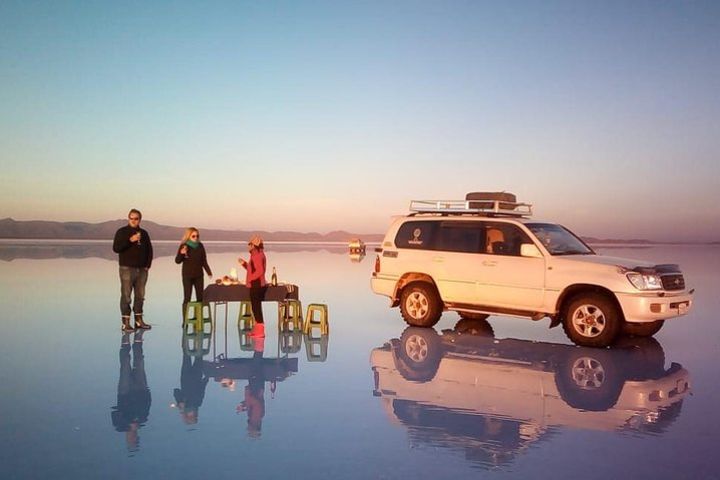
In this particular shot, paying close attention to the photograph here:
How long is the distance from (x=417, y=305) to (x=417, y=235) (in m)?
1.49

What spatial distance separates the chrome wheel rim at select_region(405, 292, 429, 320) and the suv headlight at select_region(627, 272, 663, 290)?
4.13 metres

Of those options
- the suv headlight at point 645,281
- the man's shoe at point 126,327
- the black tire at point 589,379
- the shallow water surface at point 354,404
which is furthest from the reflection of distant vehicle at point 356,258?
the black tire at point 589,379

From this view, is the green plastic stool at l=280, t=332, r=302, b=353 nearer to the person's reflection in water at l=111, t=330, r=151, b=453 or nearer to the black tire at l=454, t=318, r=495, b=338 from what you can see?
the person's reflection in water at l=111, t=330, r=151, b=453

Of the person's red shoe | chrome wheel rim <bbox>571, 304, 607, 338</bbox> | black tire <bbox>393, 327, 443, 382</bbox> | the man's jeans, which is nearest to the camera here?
black tire <bbox>393, 327, 443, 382</bbox>

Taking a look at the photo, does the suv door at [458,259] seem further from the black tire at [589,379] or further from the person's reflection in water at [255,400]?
the person's reflection in water at [255,400]

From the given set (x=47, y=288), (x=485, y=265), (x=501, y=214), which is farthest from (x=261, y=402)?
(x=47, y=288)

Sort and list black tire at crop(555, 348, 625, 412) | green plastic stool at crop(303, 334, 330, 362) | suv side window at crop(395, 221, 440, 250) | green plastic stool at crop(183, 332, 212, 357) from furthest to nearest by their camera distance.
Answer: suv side window at crop(395, 221, 440, 250) < green plastic stool at crop(183, 332, 212, 357) < green plastic stool at crop(303, 334, 330, 362) < black tire at crop(555, 348, 625, 412)

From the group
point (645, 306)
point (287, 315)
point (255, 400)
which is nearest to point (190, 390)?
point (255, 400)

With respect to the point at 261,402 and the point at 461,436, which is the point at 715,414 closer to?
the point at 461,436

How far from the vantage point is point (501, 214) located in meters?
14.7

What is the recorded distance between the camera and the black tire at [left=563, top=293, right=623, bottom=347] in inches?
488

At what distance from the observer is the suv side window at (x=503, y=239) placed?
44.9ft

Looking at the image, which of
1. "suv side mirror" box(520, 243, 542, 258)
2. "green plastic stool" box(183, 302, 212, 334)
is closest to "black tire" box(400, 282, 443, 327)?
"suv side mirror" box(520, 243, 542, 258)

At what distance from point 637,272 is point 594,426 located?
19.7ft
